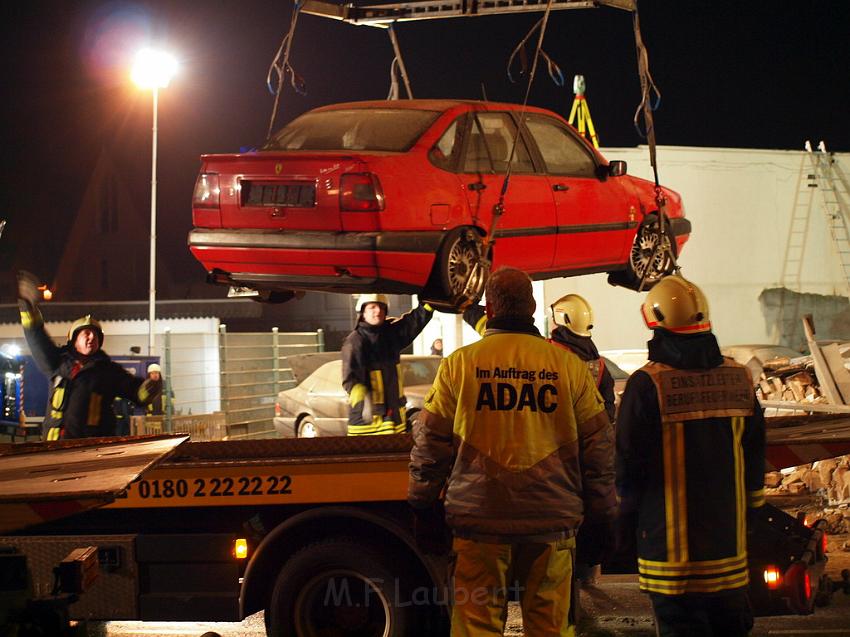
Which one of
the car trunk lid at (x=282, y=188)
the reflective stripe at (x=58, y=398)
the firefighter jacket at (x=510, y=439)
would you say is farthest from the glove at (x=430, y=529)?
the reflective stripe at (x=58, y=398)

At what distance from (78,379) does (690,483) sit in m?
4.32

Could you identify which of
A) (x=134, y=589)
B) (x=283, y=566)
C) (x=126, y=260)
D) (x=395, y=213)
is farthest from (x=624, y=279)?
(x=126, y=260)

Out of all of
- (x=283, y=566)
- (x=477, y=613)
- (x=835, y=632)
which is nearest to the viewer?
(x=477, y=613)

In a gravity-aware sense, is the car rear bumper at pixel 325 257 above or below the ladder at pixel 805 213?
below

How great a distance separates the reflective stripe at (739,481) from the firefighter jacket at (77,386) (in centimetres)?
408

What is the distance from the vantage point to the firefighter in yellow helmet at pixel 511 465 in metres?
3.85

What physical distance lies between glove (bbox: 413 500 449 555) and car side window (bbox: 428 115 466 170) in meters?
2.42

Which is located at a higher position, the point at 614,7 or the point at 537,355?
the point at 614,7

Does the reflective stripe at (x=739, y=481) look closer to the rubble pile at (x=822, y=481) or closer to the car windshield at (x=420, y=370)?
the rubble pile at (x=822, y=481)

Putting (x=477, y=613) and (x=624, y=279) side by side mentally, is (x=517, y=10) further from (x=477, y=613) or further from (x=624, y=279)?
(x=477, y=613)

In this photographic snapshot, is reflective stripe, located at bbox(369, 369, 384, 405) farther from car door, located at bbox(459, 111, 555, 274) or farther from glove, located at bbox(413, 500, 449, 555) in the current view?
glove, located at bbox(413, 500, 449, 555)

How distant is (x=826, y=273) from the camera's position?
2106 centimetres

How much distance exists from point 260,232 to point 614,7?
8.31 ft

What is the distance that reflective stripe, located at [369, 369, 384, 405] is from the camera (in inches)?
298
